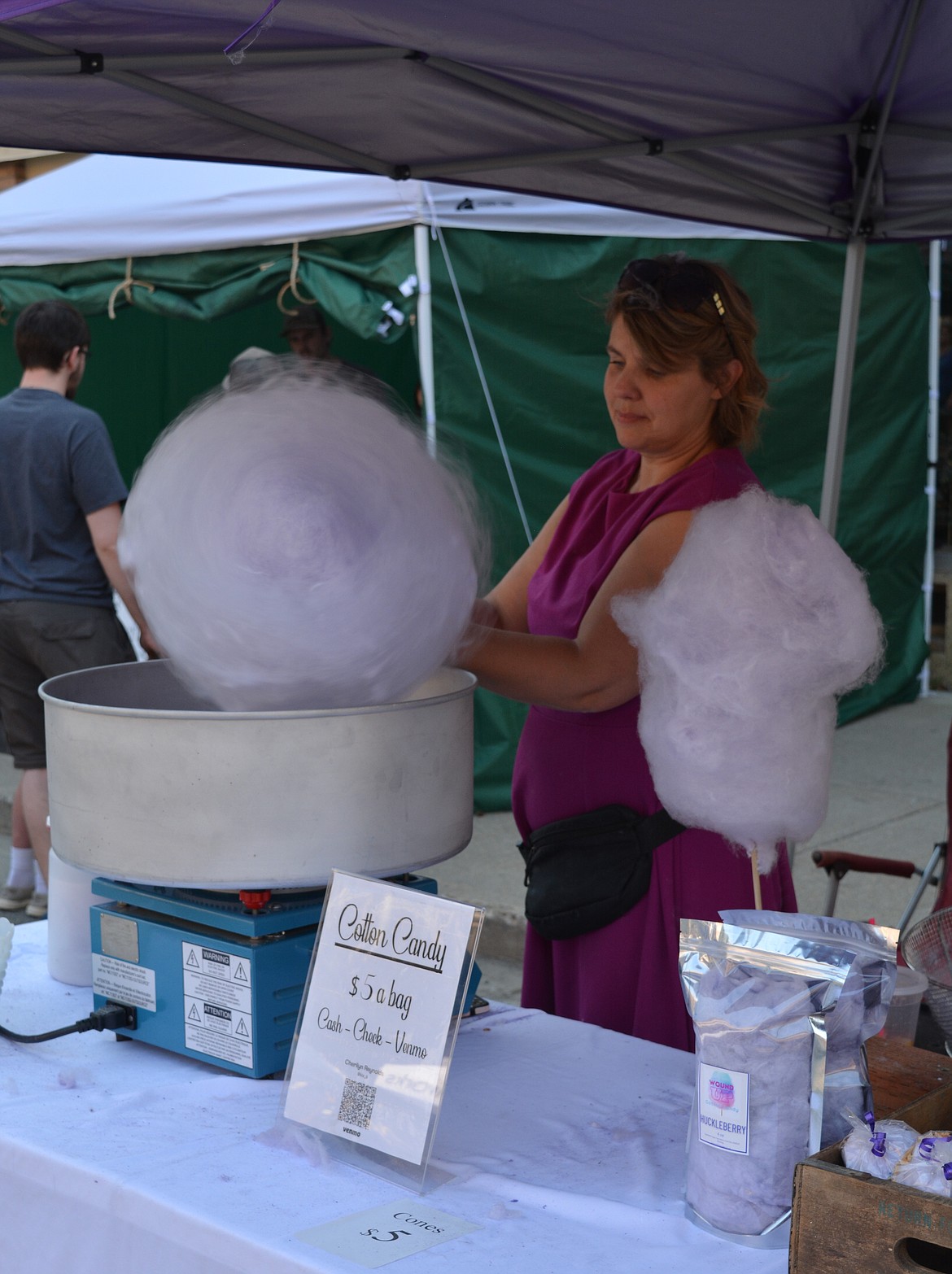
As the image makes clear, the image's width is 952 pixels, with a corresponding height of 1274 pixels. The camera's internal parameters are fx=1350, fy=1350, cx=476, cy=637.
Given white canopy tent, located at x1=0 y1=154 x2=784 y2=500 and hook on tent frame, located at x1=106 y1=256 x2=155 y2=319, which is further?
hook on tent frame, located at x1=106 y1=256 x2=155 y2=319

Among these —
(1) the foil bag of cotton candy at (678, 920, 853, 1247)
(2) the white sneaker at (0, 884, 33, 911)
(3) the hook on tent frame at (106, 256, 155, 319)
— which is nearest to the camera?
(1) the foil bag of cotton candy at (678, 920, 853, 1247)

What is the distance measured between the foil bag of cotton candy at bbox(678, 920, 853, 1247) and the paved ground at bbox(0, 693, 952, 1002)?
2308mm

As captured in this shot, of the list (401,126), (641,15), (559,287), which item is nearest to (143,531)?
(641,15)

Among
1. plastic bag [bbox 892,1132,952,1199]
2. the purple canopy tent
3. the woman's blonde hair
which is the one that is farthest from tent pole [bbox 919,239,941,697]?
plastic bag [bbox 892,1132,952,1199]

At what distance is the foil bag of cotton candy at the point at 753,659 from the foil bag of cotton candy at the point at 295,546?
0.73ft

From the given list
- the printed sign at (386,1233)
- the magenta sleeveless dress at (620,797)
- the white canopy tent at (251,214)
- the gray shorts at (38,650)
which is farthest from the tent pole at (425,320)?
the printed sign at (386,1233)

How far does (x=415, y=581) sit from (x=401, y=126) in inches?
47.1

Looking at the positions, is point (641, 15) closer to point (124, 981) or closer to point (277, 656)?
point (277, 656)

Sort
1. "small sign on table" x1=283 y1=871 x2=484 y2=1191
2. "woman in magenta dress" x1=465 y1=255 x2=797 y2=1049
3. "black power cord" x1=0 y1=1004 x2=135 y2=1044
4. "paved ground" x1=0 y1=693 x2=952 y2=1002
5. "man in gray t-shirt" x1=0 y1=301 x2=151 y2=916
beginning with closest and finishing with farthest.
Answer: "small sign on table" x1=283 y1=871 x2=484 y2=1191
"black power cord" x1=0 y1=1004 x2=135 y2=1044
"woman in magenta dress" x1=465 y1=255 x2=797 y2=1049
"man in gray t-shirt" x1=0 y1=301 x2=151 y2=916
"paved ground" x1=0 y1=693 x2=952 y2=1002

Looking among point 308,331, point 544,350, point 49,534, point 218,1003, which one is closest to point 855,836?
point 544,350

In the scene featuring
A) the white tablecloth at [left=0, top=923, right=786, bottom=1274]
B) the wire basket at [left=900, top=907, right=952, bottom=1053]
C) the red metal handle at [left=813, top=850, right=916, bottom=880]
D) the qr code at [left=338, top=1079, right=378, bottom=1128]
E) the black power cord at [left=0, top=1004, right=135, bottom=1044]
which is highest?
the wire basket at [left=900, top=907, right=952, bottom=1053]

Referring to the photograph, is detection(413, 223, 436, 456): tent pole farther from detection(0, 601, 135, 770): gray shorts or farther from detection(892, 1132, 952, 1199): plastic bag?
detection(892, 1132, 952, 1199): plastic bag

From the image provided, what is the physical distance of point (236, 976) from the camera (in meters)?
1.23

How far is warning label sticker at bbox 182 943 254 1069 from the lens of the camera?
124 cm
